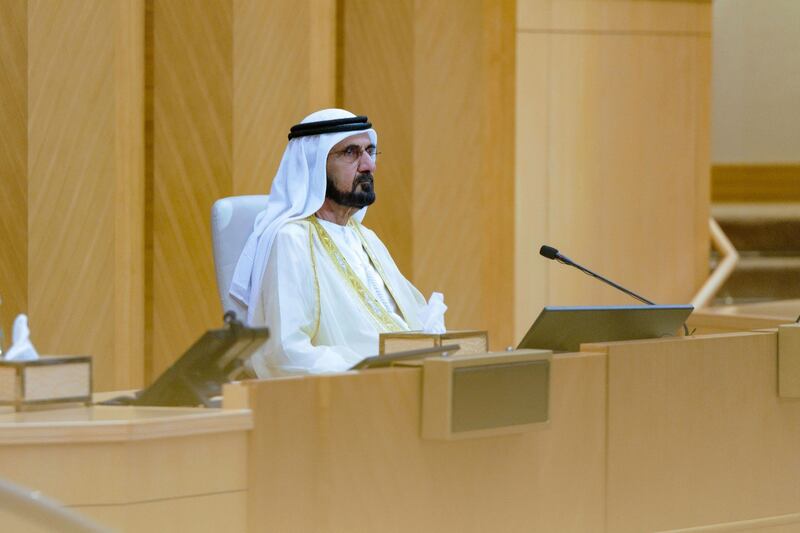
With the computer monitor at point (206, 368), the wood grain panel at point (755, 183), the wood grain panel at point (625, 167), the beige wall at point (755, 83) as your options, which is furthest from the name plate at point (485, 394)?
the beige wall at point (755, 83)

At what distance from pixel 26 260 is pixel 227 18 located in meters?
1.33

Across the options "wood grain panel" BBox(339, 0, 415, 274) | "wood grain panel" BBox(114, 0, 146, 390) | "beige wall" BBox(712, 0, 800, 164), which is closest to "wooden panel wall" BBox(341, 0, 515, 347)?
"wood grain panel" BBox(339, 0, 415, 274)

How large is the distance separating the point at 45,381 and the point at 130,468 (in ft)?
1.07

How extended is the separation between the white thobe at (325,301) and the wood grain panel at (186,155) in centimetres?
146

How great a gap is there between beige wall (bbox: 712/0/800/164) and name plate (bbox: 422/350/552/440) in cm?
644

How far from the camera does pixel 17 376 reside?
2479 millimetres

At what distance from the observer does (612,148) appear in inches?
272

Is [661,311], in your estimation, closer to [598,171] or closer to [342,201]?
[342,201]

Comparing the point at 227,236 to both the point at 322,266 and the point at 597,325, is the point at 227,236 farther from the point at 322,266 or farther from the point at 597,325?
the point at 597,325

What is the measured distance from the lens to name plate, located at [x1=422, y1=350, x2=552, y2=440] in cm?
261

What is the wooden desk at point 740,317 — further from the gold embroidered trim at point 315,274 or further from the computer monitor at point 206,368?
the computer monitor at point 206,368

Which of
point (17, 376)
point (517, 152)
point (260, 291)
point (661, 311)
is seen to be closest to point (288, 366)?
point (260, 291)

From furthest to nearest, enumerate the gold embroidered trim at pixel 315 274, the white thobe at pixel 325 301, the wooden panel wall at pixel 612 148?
the wooden panel wall at pixel 612 148
the gold embroidered trim at pixel 315 274
the white thobe at pixel 325 301

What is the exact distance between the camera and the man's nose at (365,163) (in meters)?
4.34
